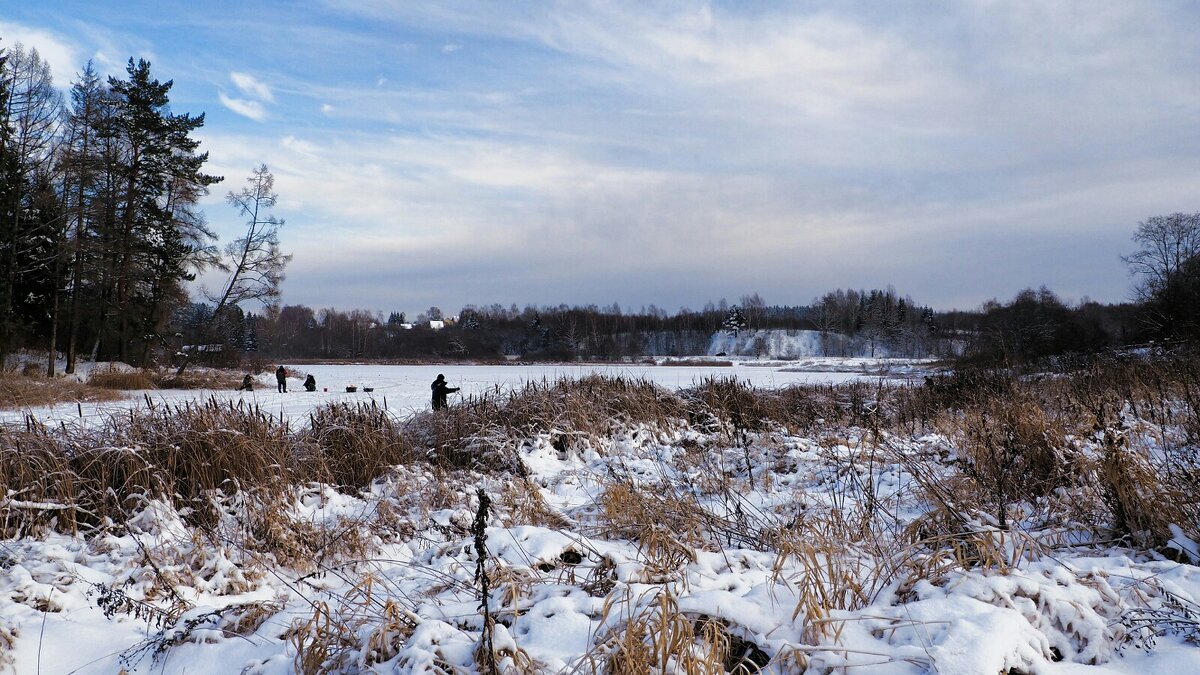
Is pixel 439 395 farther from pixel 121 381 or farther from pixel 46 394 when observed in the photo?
pixel 121 381

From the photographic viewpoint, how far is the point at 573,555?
3.53 m

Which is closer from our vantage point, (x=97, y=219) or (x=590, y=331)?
(x=97, y=219)

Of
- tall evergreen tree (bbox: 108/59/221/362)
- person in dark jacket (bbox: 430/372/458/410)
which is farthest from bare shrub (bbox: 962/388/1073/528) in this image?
tall evergreen tree (bbox: 108/59/221/362)

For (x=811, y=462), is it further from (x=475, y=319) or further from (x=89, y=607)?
(x=475, y=319)

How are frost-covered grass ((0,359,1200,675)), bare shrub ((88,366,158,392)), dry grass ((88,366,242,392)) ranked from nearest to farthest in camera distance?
frost-covered grass ((0,359,1200,675)), bare shrub ((88,366,158,392)), dry grass ((88,366,242,392))

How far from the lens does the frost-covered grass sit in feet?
7.25

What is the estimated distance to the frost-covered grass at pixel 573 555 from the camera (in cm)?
221

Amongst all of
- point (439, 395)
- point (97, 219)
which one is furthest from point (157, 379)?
point (439, 395)

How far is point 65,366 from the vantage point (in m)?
24.7

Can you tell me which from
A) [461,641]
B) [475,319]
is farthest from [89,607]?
[475,319]

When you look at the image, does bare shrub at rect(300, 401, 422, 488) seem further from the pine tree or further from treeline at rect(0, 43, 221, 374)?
the pine tree

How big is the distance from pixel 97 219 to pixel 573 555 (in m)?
28.8

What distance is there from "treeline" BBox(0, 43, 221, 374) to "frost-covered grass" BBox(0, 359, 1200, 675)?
2169 centimetres

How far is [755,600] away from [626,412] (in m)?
7.33
